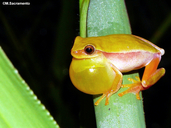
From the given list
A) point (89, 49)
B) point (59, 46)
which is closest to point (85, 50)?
point (89, 49)

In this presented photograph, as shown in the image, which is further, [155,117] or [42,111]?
[155,117]

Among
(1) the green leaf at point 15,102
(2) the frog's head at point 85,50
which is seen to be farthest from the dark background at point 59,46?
(1) the green leaf at point 15,102

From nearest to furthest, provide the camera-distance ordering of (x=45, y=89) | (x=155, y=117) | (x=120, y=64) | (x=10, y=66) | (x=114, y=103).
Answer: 1. (x=10, y=66)
2. (x=114, y=103)
3. (x=120, y=64)
4. (x=45, y=89)
5. (x=155, y=117)

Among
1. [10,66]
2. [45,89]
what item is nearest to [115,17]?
[10,66]

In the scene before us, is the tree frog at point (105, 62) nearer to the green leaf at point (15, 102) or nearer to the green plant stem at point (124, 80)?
the green plant stem at point (124, 80)

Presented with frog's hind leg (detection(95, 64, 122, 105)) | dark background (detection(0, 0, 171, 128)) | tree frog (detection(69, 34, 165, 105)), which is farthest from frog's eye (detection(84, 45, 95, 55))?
dark background (detection(0, 0, 171, 128))

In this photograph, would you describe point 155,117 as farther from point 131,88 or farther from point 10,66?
point 10,66

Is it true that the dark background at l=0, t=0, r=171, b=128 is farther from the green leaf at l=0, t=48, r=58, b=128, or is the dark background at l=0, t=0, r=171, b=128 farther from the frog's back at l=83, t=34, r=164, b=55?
the green leaf at l=0, t=48, r=58, b=128
